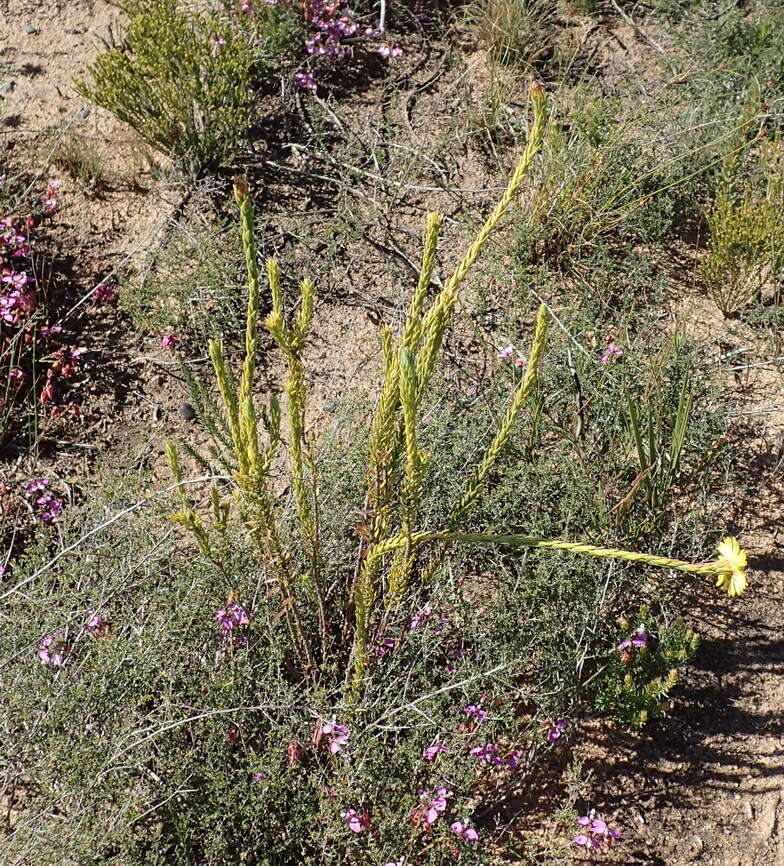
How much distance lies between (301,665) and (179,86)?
2.58 meters

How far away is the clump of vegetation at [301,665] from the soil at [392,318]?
38 cm

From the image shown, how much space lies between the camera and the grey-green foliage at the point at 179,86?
3.77m

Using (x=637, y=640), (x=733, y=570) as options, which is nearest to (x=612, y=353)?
(x=637, y=640)

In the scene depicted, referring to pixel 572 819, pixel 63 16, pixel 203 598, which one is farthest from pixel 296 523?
pixel 63 16

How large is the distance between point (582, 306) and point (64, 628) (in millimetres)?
2427

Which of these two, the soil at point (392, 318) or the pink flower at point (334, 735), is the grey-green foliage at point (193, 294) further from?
the pink flower at point (334, 735)

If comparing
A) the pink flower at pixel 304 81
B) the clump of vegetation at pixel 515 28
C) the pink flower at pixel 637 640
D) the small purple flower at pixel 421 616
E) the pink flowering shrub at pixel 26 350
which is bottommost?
the pink flower at pixel 637 640

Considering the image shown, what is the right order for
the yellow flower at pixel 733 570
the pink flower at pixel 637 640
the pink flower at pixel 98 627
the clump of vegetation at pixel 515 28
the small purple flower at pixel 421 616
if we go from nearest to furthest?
the yellow flower at pixel 733 570 < the pink flower at pixel 98 627 < the small purple flower at pixel 421 616 < the pink flower at pixel 637 640 < the clump of vegetation at pixel 515 28

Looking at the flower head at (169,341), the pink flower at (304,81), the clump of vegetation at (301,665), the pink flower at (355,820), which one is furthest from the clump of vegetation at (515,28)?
the pink flower at (355,820)

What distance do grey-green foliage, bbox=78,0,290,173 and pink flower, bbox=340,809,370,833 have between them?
2.81m

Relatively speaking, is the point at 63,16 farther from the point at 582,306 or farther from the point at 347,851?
the point at 347,851

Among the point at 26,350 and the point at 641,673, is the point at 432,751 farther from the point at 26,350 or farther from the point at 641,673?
the point at 26,350

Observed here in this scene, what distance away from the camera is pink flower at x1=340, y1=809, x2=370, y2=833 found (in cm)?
236

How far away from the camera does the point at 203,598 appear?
2.69 meters
